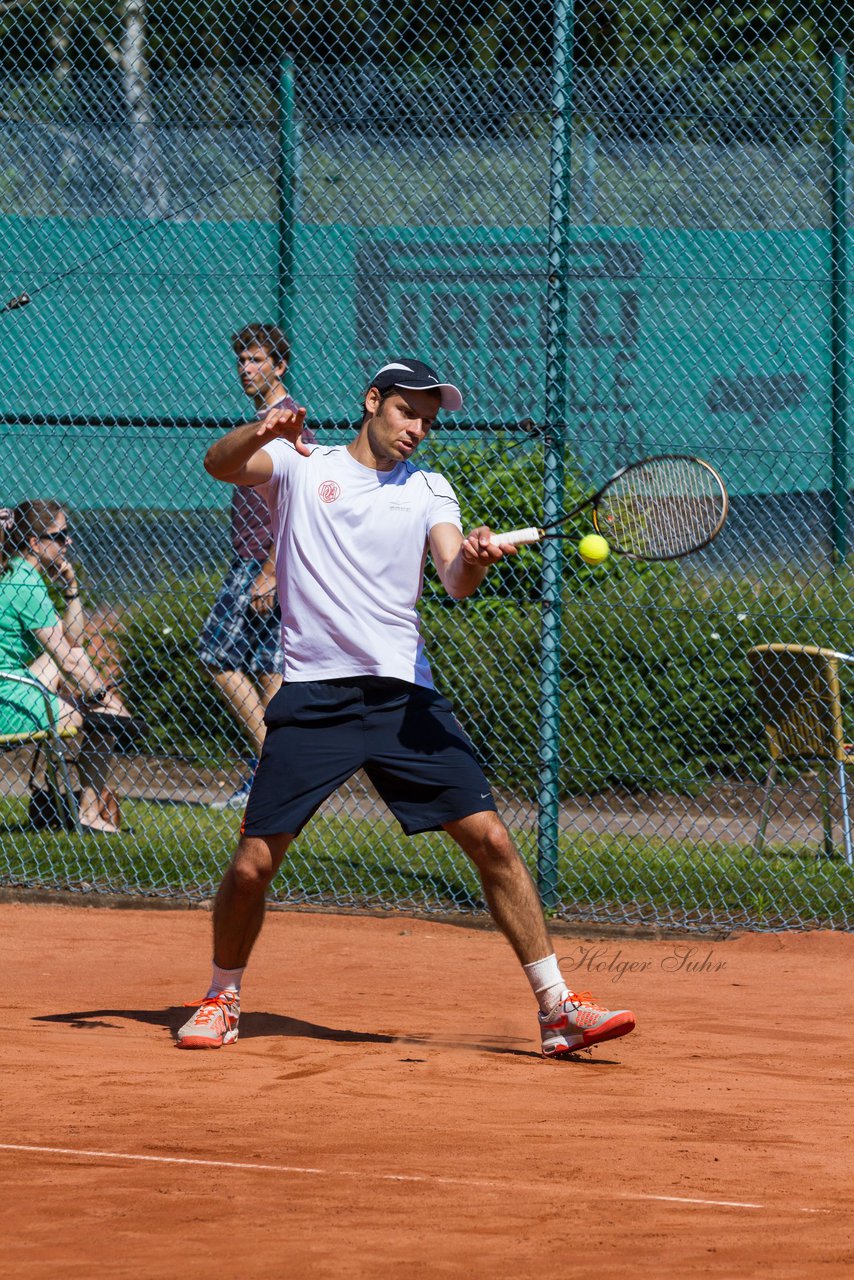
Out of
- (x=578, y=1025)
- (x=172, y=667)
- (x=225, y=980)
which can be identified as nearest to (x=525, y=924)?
(x=578, y=1025)

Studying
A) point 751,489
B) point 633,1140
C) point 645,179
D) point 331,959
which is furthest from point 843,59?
point 633,1140

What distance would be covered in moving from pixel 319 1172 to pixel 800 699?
15.3 feet

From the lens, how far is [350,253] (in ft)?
30.4

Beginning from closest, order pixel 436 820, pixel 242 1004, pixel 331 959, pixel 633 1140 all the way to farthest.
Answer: pixel 633 1140 → pixel 436 820 → pixel 242 1004 → pixel 331 959

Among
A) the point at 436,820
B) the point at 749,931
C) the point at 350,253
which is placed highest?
the point at 350,253

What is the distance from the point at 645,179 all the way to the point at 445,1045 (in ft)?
15.9

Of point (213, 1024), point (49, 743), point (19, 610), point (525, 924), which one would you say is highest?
point (19, 610)

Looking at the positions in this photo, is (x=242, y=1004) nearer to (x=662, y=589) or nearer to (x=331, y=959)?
(x=331, y=959)

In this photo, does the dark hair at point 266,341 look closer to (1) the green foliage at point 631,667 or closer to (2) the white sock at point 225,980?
(1) the green foliage at point 631,667

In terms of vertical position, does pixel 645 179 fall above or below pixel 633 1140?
above

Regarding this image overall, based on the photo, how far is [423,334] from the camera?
903cm

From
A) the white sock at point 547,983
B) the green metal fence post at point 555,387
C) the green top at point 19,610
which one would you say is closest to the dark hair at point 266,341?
the green metal fence post at point 555,387

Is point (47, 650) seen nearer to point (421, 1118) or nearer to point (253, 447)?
point (253, 447)

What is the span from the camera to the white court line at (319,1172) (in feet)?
12.1
